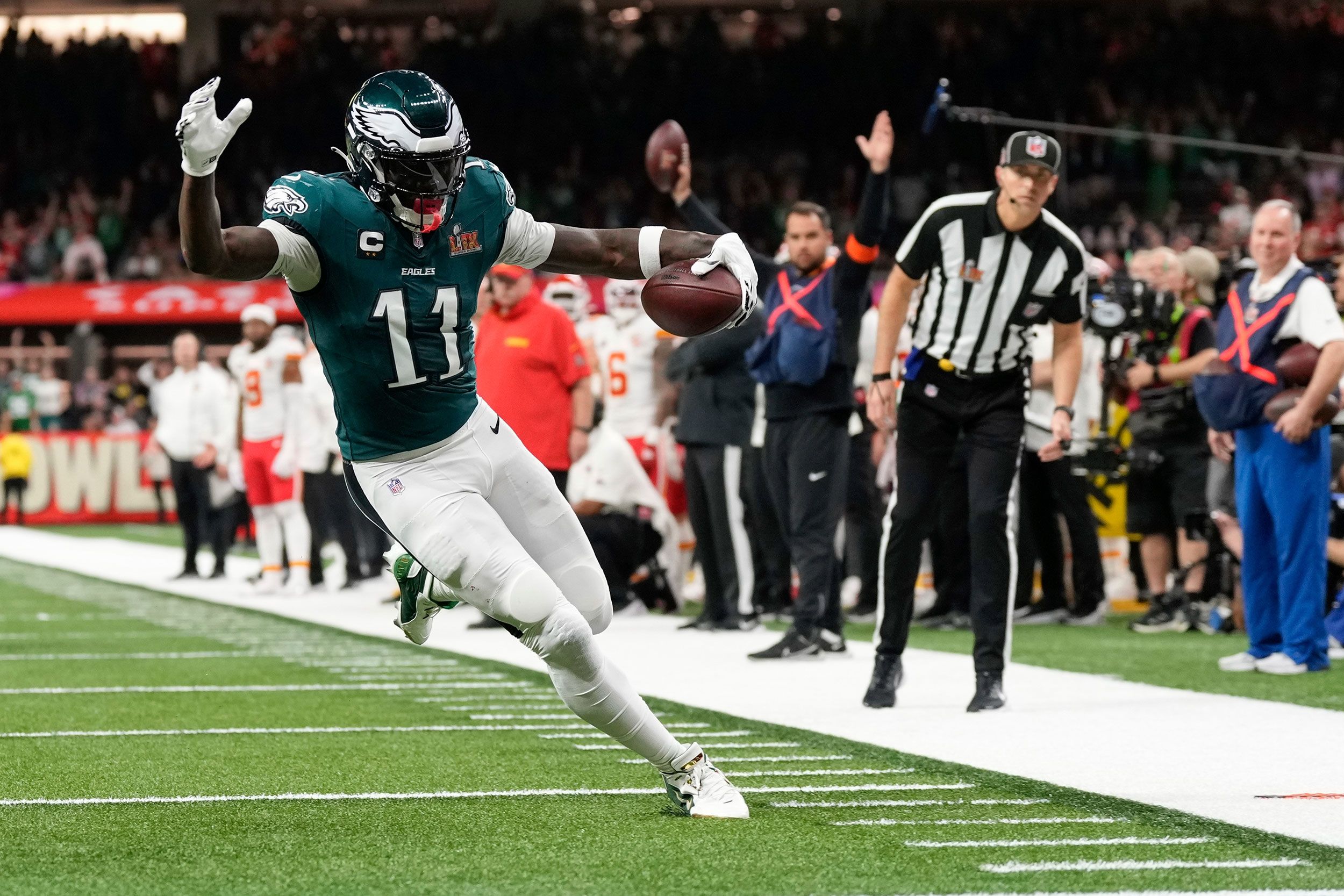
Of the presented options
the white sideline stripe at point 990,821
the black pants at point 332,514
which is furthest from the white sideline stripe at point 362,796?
the black pants at point 332,514

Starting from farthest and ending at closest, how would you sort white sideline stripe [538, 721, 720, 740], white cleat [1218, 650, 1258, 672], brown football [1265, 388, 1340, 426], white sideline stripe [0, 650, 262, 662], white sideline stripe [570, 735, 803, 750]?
white sideline stripe [0, 650, 262, 662], white cleat [1218, 650, 1258, 672], brown football [1265, 388, 1340, 426], white sideline stripe [538, 721, 720, 740], white sideline stripe [570, 735, 803, 750]

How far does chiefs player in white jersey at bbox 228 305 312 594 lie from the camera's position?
11852 millimetres

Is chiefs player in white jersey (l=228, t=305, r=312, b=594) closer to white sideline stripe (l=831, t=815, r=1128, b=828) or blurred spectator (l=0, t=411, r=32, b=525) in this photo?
white sideline stripe (l=831, t=815, r=1128, b=828)

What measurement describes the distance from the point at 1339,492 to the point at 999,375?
314cm

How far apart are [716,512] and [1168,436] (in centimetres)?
251

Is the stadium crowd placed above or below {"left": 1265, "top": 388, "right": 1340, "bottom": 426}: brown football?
above

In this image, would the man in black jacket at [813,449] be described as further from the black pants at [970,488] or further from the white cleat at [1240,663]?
the white cleat at [1240,663]

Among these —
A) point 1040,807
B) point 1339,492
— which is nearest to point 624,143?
point 1339,492

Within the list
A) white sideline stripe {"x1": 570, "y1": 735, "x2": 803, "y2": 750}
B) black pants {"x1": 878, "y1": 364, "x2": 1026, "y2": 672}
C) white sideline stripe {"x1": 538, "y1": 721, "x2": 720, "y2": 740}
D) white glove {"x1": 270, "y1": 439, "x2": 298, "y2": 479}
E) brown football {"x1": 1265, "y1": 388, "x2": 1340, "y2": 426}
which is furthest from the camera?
white glove {"x1": 270, "y1": 439, "x2": 298, "y2": 479}

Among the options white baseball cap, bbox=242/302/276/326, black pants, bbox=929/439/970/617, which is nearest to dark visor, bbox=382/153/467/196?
black pants, bbox=929/439/970/617

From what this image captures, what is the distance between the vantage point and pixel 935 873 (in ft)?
11.8

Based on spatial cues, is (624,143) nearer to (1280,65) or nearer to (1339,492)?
(1280,65)

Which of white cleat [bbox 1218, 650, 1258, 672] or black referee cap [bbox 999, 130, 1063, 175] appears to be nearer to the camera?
black referee cap [bbox 999, 130, 1063, 175]

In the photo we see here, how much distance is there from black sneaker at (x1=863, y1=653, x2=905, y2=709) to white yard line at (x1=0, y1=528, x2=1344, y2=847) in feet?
0.17
